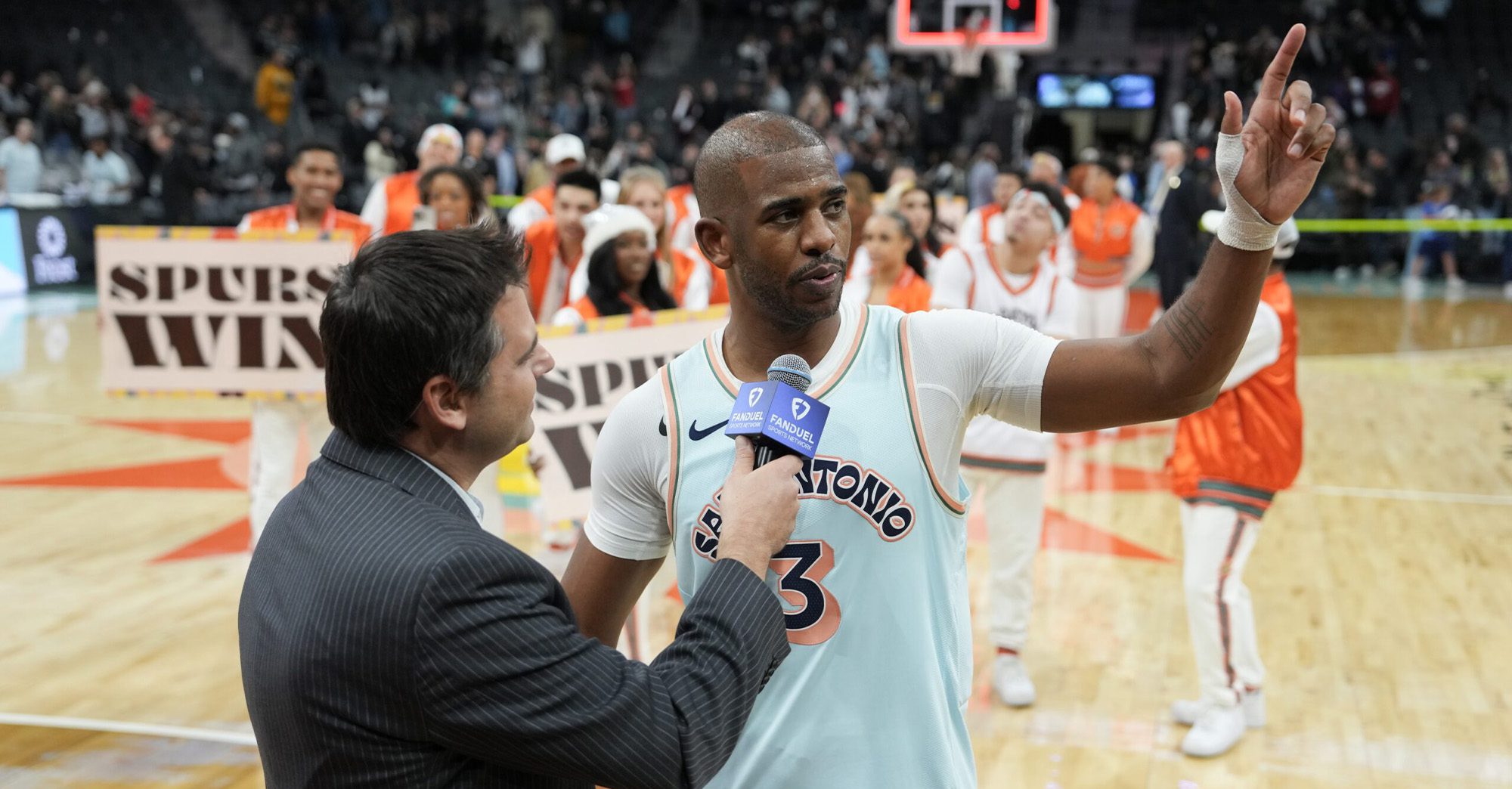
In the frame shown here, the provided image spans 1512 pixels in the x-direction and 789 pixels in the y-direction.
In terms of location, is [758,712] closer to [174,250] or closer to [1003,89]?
[174,250]

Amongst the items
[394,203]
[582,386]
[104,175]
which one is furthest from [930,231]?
[104,175]

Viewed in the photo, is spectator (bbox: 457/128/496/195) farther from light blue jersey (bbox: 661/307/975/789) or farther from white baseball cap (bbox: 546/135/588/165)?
light blue jersey (bbox: 661/307/975/789)

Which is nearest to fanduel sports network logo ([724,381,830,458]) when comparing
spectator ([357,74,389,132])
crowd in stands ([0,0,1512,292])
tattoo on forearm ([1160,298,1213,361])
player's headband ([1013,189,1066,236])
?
tattoo on forearm ([1160,298,1213,361])

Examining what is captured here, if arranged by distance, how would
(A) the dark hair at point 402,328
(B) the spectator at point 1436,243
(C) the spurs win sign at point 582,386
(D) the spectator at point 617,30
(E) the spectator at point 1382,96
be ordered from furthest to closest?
(D) the spectator at point 617,30 < (E) the spectator at point 1382,96 < (B) the spectator at point 1436,243 < (C) the spurs win sign at point 582,386 < (A) the dark hair at point 402,328

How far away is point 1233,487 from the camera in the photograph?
4434 mm

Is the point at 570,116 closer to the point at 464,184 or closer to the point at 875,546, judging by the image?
the point at 464,184

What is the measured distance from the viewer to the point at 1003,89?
69.6ft

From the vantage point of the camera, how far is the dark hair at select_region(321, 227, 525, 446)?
1.62 meters

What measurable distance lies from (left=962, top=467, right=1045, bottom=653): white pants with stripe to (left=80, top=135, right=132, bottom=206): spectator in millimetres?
15553

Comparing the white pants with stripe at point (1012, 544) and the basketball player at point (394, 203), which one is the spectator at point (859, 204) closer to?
the basketball player at point (394, 203)

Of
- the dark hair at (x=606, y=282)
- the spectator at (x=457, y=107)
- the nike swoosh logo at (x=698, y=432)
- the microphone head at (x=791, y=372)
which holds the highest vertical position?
the microphone head at (x=791, y=372)

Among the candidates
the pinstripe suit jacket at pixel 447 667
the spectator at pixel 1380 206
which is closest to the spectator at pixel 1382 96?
the spectator at pixel 1380 206

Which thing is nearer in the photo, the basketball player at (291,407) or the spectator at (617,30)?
Result: the basketball player at (291,407)

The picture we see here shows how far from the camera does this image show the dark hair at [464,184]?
596 centimetres
